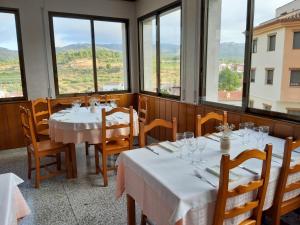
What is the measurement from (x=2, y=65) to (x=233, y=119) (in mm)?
3822

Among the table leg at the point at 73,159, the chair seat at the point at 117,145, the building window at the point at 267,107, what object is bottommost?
the table leg at the point at 73,159

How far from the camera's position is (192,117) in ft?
11.3

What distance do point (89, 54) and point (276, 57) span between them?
345 cm

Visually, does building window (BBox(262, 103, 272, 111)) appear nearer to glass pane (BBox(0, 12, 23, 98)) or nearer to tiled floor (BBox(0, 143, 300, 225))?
tiled floor (BBox(0, 143, 300, 225))

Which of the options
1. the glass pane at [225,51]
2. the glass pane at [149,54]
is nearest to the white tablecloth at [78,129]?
the glass pane at [225,51]

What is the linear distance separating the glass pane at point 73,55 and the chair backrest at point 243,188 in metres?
3.96

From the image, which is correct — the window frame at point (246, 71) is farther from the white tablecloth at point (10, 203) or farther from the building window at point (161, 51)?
the white tablecloth at point (10, 203)

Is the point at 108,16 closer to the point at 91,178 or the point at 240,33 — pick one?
the point at 240,33

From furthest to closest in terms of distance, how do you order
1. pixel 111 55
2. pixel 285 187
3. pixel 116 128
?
pixel 111 55
pixel 116 128
pixel 285 187

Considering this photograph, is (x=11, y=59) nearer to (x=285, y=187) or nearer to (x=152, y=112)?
(x=152, y=112)

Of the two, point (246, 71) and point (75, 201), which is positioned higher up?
point (246, 71)

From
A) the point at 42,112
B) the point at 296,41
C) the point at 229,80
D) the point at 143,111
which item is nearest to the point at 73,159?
the point at 42,112

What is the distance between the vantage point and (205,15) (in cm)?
315

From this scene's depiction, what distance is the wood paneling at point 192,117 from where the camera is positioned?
2189 mm
